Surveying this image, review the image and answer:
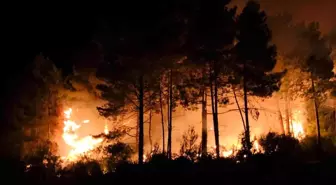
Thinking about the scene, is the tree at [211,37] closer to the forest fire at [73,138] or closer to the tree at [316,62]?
the tree at [316,62]

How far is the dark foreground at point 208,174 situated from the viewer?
44.8 ft

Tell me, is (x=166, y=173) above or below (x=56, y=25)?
below

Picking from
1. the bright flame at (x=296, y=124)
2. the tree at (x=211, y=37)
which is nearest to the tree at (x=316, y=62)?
the bright flame at (x=296, y=124)

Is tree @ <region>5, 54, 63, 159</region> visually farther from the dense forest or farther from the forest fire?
the forest fire

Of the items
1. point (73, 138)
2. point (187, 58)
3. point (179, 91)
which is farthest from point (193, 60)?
point (73, 138)

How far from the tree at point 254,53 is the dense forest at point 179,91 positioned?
0.06m

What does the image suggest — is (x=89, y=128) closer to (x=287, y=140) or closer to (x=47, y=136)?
(x=47, y=136)

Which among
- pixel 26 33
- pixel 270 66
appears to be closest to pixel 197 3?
pixel 270 66

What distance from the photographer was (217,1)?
23562mm

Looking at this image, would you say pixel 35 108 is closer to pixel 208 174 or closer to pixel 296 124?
pixel 208 174

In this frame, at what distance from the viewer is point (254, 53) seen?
23812 millimetres

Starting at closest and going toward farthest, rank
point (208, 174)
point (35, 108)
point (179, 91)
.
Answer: point (208, 174) → point (179, 91) → point (35, 108)

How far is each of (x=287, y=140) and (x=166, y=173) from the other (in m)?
9.04

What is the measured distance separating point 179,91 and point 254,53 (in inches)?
210
